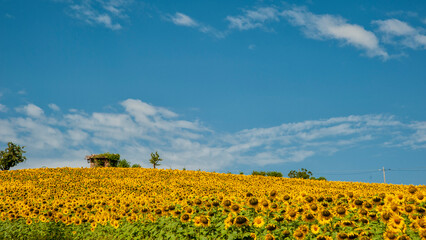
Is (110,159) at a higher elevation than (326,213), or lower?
higher

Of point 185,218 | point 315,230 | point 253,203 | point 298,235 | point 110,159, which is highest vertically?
point 110,159

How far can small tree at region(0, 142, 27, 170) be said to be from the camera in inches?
2596

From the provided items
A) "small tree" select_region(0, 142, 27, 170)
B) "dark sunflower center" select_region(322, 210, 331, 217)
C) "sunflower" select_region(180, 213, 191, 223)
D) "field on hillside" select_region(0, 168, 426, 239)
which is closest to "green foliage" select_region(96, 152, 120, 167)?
"small tree" select_region(0, 142, 27, 170)

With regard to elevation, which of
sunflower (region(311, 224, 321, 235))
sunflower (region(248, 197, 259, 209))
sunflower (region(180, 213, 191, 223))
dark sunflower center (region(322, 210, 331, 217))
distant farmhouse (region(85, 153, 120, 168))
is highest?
distant farmhouse (region(85, 153, 120, 168))

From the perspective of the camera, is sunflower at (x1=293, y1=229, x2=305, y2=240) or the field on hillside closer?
sunflower at (x1=293, y1=229, x2=305, y2=240)

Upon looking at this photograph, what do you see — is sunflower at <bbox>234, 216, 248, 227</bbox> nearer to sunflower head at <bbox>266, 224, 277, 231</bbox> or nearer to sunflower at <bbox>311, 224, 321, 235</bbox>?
sunflower head at <bbox>266, 224, 277, 231</bbox>

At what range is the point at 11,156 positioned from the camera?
66562mm

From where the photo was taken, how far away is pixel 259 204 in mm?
8078

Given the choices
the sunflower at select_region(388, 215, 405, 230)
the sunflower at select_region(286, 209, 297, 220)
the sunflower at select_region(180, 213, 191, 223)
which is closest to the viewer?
the sunflower at select_region(388, 215, 405, 230)

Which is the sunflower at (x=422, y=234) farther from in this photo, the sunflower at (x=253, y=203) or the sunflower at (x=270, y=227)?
the sunflower at (x=253, y=203)

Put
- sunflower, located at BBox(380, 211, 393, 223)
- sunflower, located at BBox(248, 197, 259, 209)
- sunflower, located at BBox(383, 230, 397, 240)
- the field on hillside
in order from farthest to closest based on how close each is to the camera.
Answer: sunflower, located at BBox(248, 197, 259, 209) < the field on hillside < sunflower, located at BBox(380, 211, 393, 223) < sunflower, located at BBox(383, 230, 397, 240)

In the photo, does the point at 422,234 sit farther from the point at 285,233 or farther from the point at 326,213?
the point at 285,233

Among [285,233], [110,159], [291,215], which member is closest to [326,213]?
[291,215]

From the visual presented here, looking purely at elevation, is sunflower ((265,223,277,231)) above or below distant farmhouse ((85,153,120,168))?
below
